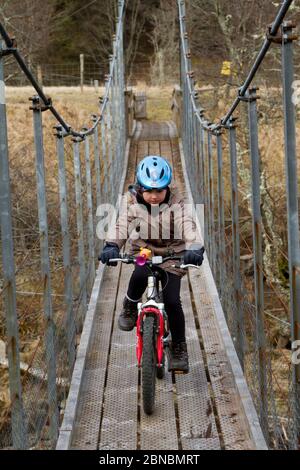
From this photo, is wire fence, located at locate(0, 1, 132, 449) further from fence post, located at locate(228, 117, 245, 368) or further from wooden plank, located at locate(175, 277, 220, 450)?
fence post, located at locate(228, 117, 245, 368)

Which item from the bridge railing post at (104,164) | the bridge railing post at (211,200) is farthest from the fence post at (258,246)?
the bridge railing post at (104,164)

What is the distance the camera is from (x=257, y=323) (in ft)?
10.3

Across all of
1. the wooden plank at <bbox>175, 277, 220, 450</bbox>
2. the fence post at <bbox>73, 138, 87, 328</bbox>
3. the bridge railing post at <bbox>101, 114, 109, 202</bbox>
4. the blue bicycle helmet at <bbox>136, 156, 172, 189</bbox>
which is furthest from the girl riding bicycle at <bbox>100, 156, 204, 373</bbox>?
the bridge railing post at <bbox>101, 114, 109, 202</bbox>

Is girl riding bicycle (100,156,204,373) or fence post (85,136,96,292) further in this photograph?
fence post (85,136,96,292)

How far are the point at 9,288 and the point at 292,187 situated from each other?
2.68 feet

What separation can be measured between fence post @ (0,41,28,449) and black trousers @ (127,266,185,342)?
3.54 ft

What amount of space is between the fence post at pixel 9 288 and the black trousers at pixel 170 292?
1079mm

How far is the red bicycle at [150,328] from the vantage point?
3.19 m

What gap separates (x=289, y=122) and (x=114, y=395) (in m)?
1.61

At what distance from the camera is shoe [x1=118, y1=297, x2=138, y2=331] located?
360 cm

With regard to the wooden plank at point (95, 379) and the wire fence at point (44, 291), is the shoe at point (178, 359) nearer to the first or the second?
the wooden plank at point (95, 379)

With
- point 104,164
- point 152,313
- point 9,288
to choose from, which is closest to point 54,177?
point 104,164
